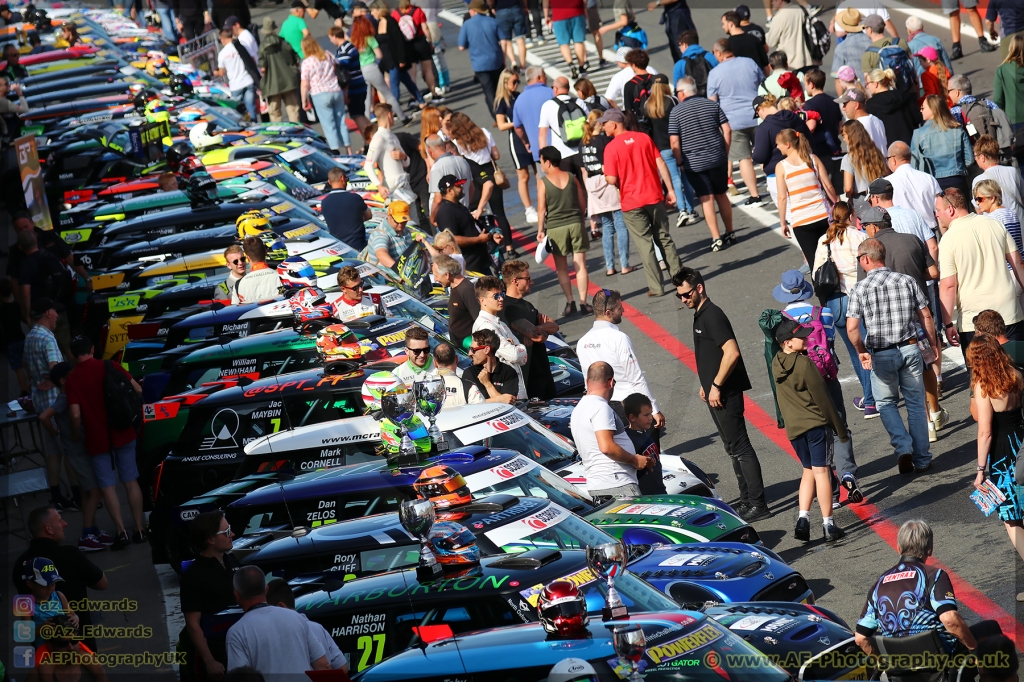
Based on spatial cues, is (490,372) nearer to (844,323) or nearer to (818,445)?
(818,445)

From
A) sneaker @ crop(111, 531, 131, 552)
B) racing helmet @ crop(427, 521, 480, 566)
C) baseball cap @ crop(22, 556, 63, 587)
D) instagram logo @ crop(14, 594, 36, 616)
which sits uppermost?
racing helmet @ crop(427, 521, 480, 566)

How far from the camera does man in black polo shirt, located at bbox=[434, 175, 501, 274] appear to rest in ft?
45.7

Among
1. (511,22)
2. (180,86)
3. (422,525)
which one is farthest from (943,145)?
(180,86)

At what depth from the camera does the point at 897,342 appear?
9.84 m

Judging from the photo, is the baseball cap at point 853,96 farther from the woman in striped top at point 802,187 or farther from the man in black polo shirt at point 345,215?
the man in black polo shirt at point 345,215

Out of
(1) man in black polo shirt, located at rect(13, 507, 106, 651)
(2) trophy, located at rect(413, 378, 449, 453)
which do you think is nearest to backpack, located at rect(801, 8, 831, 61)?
(2) trophy, located at rect(413, 378, 449, 453)

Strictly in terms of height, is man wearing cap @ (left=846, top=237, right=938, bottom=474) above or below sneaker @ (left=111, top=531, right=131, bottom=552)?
above

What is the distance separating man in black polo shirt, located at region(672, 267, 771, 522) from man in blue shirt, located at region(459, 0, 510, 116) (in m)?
12.0

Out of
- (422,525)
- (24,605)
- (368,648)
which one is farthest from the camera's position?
(24,605)

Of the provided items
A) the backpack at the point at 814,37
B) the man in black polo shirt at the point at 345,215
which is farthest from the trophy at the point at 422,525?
the backpack at the point at 814,37

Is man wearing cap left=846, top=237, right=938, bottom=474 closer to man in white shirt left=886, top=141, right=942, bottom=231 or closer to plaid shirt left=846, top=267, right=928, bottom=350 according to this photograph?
plaid shirt left=846, top=267, right=928, bottom=350

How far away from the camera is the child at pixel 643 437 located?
9.30m

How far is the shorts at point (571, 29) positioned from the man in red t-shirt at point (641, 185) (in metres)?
9.21

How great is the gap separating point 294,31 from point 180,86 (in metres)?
2.55
